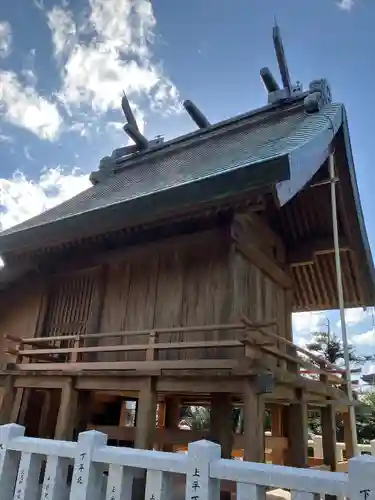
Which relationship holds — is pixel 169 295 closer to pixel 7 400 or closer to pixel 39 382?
pixel 39 382

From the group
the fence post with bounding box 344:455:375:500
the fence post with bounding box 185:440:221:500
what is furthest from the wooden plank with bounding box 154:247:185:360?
the fence post with bounding box 344:455:375:500

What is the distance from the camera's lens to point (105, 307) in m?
6.74

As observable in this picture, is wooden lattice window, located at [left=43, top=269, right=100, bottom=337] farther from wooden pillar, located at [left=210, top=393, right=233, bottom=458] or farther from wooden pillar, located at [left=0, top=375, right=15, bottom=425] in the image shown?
wooden pillar, located at [left=210, top=393, right=233, bottom=458]

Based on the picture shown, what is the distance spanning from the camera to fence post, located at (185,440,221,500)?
7.00 feet

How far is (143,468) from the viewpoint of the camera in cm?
240

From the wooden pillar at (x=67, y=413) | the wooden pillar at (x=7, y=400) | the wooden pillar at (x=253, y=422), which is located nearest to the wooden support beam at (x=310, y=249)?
the wooden pillar at (x=253, y=422)

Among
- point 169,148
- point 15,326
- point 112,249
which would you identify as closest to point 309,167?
point 112,249

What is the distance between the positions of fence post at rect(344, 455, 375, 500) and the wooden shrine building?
2.23 m

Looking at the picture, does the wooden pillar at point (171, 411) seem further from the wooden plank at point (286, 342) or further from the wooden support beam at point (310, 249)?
the wooden support beam at point (310, 249)

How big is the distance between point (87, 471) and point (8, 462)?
81cm

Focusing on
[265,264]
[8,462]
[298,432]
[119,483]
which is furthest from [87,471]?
[265,264]

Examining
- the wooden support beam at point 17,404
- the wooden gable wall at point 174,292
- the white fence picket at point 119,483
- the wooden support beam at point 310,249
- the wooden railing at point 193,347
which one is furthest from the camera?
the wooden support beam at point 310,249

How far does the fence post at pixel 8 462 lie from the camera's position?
2.84 meters

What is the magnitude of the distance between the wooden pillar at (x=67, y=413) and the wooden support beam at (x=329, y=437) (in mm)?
4484
